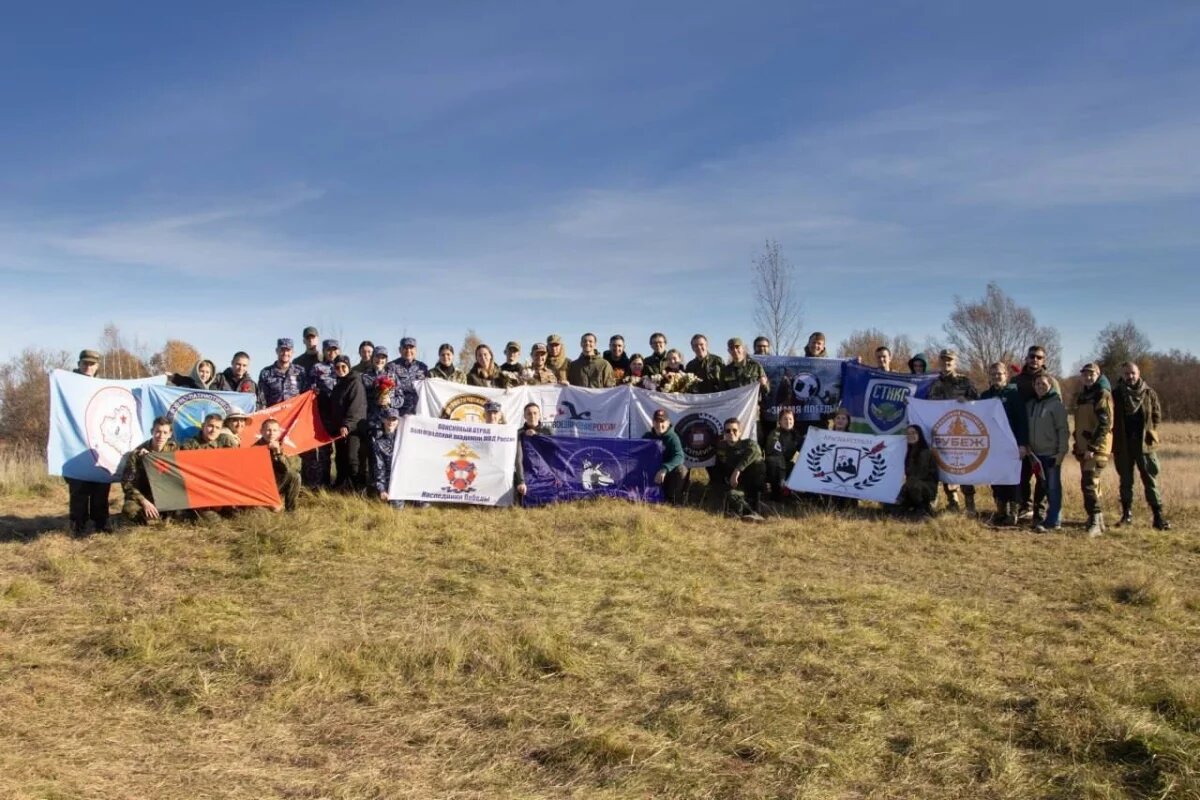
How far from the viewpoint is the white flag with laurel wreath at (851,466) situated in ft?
39.3

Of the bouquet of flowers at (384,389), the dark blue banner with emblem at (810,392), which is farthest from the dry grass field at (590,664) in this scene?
the dark blue banner with emblem at (810,392)

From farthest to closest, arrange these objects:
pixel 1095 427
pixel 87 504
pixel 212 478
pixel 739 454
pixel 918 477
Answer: pixel 739 454 → pixel 918 477 → pixel 1095 427 → pixel 87 504 → pixel 212 478

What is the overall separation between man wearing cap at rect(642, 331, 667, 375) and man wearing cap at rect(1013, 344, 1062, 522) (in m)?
5.44

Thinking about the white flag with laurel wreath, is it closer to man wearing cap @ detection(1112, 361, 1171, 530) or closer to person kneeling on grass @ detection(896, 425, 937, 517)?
person kneeling on grass @ detection(896, 425, 937, 517)

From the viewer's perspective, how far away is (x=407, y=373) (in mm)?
12375

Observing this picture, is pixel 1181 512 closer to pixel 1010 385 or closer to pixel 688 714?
pixel 1010 385

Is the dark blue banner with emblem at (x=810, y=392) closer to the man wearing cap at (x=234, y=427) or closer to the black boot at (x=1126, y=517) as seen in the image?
the black boot at (x=1126, y=517)

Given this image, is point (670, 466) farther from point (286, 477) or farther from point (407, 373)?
point (286, 477)

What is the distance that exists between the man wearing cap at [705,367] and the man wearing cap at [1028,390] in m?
4.43

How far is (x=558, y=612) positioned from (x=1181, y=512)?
10.3 metres

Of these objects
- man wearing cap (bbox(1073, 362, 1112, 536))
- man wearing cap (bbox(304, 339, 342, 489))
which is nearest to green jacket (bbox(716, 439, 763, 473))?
man wearing cap (bbox(1073, 362, 1112, 536))

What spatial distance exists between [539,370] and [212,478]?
17.4 feet

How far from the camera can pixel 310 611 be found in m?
7.61

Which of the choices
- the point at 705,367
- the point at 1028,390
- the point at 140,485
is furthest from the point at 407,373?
the point at 1028,390
